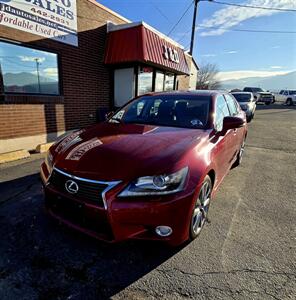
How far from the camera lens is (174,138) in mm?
2736

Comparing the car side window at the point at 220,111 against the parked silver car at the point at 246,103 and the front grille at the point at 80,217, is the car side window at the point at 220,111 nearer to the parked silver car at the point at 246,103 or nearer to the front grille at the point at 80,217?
the front grille at the point at 80,217

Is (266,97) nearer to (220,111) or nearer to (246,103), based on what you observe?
(246,103)

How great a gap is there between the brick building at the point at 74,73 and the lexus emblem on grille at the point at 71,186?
438cm

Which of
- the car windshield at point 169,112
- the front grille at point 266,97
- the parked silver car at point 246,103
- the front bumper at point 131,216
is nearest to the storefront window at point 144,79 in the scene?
the parked silver car at point 246,103

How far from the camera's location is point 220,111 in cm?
372

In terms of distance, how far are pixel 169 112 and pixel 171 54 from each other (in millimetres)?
7436

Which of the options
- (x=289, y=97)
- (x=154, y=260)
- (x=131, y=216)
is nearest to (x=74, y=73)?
(x=131, y=216)

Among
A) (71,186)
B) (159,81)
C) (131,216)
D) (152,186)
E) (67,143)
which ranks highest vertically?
(159,81)

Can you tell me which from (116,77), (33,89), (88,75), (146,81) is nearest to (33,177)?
(33,89)

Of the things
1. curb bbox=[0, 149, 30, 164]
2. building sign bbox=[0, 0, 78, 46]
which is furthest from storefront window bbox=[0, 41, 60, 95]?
curb bbox=[0, 149, 30, 164]

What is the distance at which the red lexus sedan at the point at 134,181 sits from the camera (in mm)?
2113

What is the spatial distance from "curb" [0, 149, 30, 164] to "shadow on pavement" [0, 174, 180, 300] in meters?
2.70

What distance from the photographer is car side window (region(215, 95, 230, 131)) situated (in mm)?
3385

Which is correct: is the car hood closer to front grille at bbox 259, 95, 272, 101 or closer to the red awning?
the red awning
